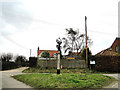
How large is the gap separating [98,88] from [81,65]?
1742 centimetres

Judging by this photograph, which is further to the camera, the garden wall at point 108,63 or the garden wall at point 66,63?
the garden wall at point 66,63

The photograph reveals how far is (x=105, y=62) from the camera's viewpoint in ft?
72.1

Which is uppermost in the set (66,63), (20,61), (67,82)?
(67,82)

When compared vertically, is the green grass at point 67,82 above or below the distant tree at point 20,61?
above

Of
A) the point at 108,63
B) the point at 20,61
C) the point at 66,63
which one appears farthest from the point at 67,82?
the point at 20,61

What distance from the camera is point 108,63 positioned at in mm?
21844

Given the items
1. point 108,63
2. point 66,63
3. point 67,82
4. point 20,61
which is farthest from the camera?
point 20,61

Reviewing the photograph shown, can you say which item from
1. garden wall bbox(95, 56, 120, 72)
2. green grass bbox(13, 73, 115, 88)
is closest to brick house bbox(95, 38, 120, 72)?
garden wall bbox(95, 56, 120, 72)

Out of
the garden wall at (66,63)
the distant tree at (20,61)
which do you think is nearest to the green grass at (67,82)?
the garden wall at (66,63)

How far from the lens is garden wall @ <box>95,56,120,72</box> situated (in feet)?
70.8

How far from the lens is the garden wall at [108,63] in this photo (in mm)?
21578

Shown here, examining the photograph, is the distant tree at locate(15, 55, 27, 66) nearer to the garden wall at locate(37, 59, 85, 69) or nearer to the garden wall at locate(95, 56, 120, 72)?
the garden wall at locate(37, 59, 85, 69)

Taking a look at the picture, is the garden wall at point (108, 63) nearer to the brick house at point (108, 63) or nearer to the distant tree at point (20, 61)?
the brick house at point (108, 63)

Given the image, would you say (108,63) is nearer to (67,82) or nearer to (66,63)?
(66,63)
